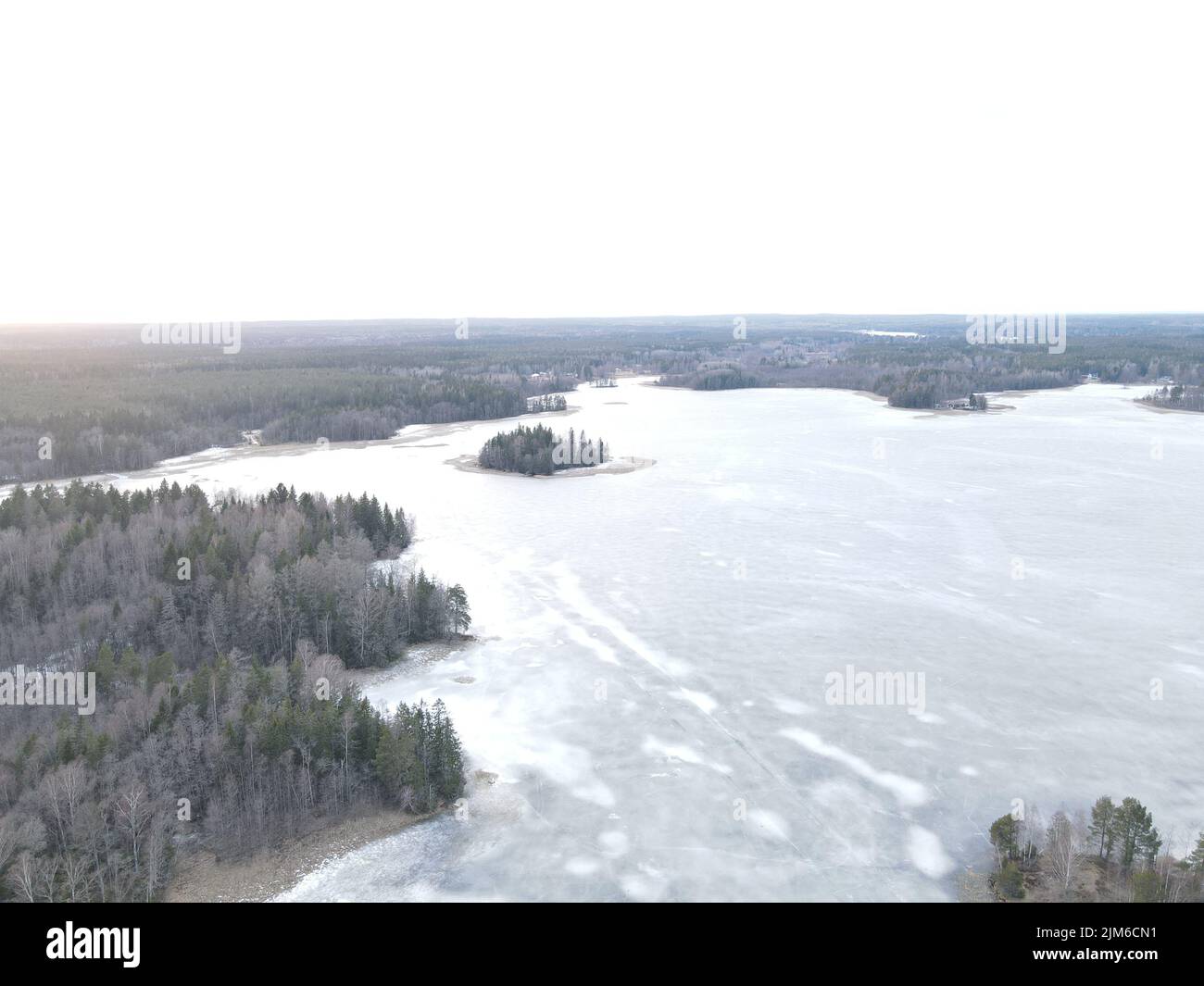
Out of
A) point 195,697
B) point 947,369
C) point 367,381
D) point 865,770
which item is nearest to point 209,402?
point 367,381

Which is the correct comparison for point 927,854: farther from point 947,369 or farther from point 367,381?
point 947,369

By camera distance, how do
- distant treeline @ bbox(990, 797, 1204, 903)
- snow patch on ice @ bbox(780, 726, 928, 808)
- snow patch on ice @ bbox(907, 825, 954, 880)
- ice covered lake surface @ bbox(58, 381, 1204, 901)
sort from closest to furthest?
1. distant treeline @ bbox(990, 797, 1204, 903)
2. snow patch on ice @ bbox(907, 825, 954, 880)
3. ice covered lake surface @ bbox(58, 381, 1204, 901)
4. snow patch on ice @ bbox(780, 726, 928, 808)

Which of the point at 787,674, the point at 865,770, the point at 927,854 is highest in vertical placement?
the point at 787,674

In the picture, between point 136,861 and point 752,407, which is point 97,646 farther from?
point 752,407

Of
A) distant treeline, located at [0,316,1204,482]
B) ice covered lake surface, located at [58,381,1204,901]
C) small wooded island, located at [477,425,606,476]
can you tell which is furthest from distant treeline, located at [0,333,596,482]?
small wooded island, located at [477,425,606,476]

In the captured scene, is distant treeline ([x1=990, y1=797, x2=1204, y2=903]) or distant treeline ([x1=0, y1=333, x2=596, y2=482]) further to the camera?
distant treeline ([x1=0, y1=333, x2=596, y2=482])

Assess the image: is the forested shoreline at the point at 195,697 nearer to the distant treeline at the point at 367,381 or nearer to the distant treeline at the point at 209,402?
the distant treeline at the point at 209,402

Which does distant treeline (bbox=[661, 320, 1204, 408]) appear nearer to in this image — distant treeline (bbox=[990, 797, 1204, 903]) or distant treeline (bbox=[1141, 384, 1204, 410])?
distant treeline (bbox=[1141, 384, 1204, 410])
